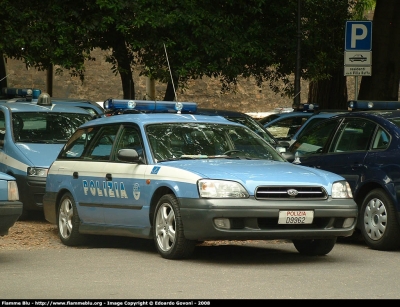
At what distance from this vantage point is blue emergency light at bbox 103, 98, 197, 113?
12.0 meters

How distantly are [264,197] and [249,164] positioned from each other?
0.69 metres

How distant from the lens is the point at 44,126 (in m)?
15.4

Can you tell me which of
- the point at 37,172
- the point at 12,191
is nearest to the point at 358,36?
the point at 37,172

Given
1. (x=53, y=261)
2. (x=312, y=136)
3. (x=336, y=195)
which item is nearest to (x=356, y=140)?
(x=312, y=136)

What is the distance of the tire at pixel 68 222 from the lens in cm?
1185

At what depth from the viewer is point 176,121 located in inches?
442

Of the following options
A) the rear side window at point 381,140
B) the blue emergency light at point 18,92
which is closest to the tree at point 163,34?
the blue emergency light at point 18,92

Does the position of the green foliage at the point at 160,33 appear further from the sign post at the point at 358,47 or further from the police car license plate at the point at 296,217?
the police car license plate at the point at 296,217

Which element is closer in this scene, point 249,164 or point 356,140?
point 249,164

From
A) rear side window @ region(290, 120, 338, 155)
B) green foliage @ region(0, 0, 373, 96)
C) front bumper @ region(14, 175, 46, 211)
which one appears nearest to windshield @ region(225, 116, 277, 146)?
rear side window @ region(290, 120, 338, 155)

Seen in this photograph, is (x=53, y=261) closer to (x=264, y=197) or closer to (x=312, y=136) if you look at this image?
(x=264, y=197)

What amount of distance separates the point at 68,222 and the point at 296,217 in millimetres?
3221

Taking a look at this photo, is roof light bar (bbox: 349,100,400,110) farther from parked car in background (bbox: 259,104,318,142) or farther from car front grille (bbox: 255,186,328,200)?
parked car in background (bbox: 259,104,318,142)

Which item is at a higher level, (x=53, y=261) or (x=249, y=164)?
(x=249, y=164)
